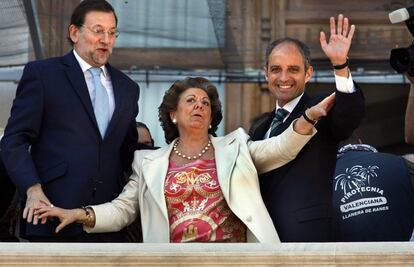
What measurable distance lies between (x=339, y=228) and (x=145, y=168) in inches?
37.7

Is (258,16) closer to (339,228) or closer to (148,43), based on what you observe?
(148,43)

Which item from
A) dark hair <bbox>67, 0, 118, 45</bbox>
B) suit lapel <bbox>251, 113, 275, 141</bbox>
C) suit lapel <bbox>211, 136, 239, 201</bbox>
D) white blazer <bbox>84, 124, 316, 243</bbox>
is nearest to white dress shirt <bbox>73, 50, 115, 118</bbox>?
dark hair <bbox>67, 0, 118, 45</bbox>

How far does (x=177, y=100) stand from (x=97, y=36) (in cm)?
45

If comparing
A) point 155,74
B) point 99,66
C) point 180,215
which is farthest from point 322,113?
point 155,74

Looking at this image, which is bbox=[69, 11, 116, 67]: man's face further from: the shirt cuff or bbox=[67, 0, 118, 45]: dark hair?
the shirt cuff

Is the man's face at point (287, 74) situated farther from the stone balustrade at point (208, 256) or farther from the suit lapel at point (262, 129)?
the stone balustrade at point (208, 256)

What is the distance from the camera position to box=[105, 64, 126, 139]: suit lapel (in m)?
5.40

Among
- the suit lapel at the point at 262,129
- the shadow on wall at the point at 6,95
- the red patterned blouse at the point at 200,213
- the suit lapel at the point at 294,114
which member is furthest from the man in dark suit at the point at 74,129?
the shadow on wall at the point at 6,95

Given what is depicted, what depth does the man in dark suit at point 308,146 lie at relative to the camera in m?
5.04

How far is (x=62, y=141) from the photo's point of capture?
17.4 ft

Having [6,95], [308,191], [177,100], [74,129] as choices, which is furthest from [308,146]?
[6,95]

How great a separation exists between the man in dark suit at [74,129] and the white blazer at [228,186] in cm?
9

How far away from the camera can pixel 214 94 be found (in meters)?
5.52

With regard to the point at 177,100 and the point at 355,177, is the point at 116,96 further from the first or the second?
the point at 355,177
